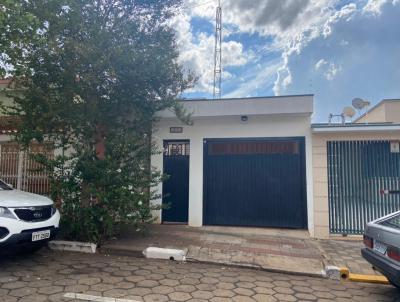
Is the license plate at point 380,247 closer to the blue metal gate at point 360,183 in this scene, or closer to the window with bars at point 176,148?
the blue metal gate at point 360,183

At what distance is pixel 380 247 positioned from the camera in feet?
15.0

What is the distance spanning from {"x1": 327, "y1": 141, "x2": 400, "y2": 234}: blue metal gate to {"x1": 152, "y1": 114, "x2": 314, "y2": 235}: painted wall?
26.9 inches

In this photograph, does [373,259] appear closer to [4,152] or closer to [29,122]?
[29,122]

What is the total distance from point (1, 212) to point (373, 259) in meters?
5.63

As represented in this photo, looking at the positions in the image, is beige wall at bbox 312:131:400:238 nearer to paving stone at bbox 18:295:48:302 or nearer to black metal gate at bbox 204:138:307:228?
black metal gate at bbox 204:138:307:228

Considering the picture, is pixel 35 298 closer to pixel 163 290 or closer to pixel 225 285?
pixel 163 290

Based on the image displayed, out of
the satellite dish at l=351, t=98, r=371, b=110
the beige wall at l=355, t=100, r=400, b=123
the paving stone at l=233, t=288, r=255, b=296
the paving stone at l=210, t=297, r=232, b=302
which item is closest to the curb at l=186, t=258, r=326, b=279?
the paving stone at l=233, t=288, r=255, b=296

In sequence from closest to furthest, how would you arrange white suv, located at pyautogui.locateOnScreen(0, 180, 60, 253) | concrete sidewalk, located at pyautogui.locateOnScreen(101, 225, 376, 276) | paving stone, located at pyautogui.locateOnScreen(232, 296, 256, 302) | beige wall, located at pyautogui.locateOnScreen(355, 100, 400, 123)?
paving stone, located at pyautogui.locateOnScreen(232, 296, 256, 302)
white suv, located at pyautogui.locateOnScreen(0, 180, 60, 253)
concrete sidewalk, located at pyautogui.locateOnScreen(101, 225, 376, 276)
beige wall, located at pyautogui.locateOnScreen(355, 100, 400, 123)

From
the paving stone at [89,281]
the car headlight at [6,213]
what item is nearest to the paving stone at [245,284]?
the paving stone at [89,281]

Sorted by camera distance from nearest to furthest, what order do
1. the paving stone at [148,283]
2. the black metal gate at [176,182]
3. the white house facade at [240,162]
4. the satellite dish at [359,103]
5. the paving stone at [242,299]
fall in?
the paving stone at [242,299], the paving stone at [148,283], the white house facade at [240,162], the black metal gate at [176,182], the satellite dish at [359,103]

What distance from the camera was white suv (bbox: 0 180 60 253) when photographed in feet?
16.4

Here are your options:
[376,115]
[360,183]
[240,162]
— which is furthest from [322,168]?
[376,115]

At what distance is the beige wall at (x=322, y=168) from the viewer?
816cm

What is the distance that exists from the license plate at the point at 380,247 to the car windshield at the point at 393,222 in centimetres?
29
